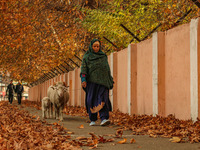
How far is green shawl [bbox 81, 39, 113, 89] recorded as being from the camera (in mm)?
9383

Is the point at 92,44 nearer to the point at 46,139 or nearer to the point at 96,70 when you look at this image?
the point at 96,70

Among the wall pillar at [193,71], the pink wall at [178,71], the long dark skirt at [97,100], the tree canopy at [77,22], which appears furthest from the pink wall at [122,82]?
the wall pillar at [193,71]

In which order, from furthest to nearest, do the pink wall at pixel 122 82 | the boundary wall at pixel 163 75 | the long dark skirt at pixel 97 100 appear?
the pink wall at pixel 122 82
the long dark skirt at pixel 97 100
the boundary wall at pixel 163 75

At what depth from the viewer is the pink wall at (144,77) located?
11023 mm

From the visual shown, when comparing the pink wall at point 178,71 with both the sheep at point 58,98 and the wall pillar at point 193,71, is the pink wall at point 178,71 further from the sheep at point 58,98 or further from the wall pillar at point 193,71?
the sheep at point 58,98

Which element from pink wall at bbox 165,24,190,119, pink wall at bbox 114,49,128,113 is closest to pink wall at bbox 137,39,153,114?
pink wall at bbox 165,24,190,119

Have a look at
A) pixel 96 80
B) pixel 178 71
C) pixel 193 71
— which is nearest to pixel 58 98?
pixel 96 80

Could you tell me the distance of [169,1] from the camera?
13320mm

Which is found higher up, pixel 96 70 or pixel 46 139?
pixel 96 70

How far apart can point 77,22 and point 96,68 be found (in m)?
9.62

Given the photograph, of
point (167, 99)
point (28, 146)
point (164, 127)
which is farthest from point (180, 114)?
point (28, 146)

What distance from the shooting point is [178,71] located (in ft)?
30.1

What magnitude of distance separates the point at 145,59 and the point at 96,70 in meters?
2.50

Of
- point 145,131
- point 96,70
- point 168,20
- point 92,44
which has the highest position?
point 168,20
